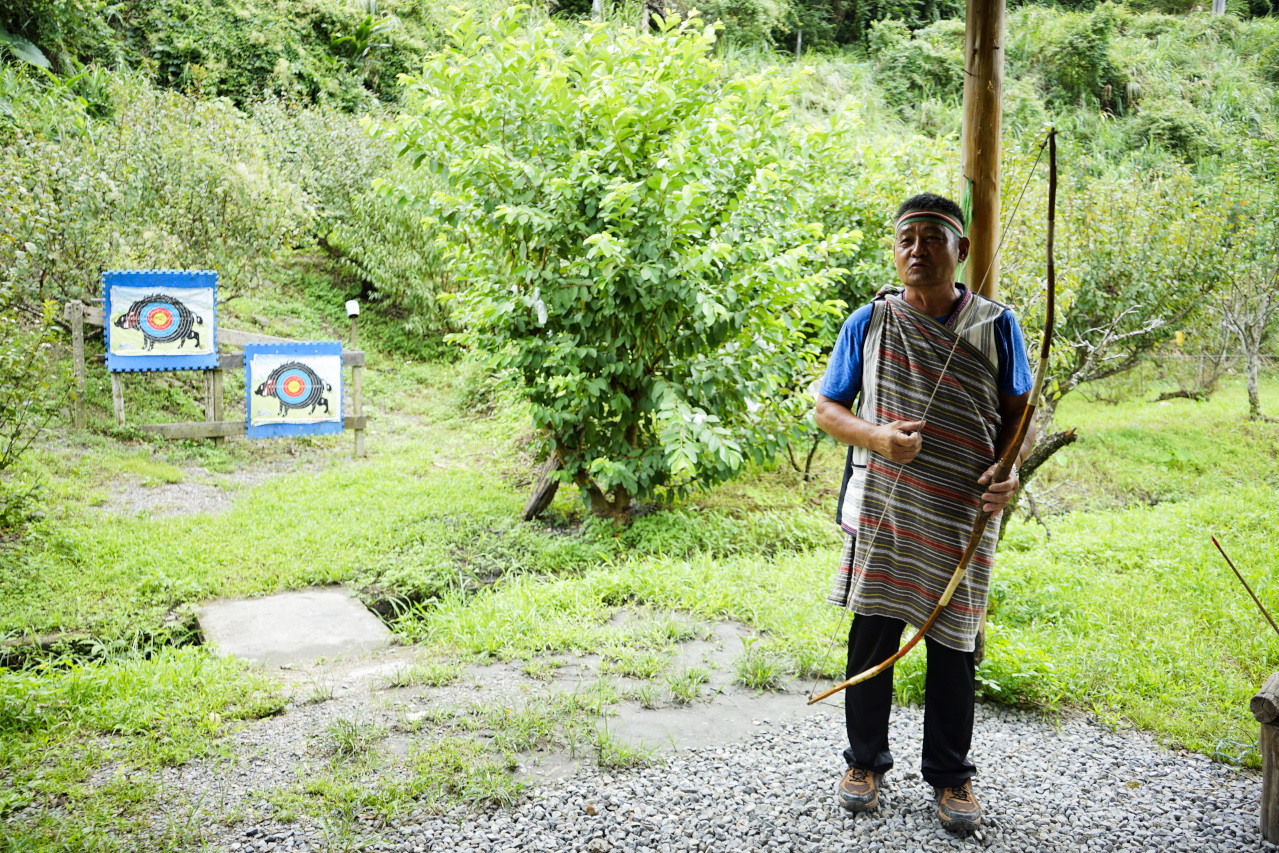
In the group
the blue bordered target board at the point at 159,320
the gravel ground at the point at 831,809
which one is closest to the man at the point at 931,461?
the gravel ground at the point at 831,809

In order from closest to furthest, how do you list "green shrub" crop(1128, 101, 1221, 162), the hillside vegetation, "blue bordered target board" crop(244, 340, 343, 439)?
the hillside vegetation → "blue bordered target board" crop(244, 340, 343, 439) → "green shrub" crop(1128, 101, 1221, 162)

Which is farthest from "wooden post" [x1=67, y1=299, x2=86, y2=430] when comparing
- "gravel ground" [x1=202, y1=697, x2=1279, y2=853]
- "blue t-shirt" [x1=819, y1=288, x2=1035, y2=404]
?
"blue t-shirt" [x1=819, y1=288, x2=1035, y2=404]

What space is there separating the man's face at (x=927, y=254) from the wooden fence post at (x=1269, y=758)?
1.54m

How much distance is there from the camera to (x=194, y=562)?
5270 millimetres

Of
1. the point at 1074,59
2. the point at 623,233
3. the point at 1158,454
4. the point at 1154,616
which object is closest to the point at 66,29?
the point at 623,233

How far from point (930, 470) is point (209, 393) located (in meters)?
8.22

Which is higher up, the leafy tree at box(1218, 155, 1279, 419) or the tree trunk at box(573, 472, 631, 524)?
the leafy tree at box(1218, 155, 1279, 419)

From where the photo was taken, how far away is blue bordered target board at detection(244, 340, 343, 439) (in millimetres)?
8492

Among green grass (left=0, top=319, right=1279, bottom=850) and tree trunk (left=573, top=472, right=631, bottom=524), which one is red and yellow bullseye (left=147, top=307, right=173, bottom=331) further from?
tree trunk (left=573, top=472, right=631, bottom=524)

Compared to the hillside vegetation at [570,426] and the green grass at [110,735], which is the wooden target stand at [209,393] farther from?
the green grass at [110,735]

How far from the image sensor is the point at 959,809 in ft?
8.17

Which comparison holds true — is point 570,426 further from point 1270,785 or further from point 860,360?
point 1270,785

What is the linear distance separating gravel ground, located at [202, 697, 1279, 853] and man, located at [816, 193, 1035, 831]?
15 centimetres

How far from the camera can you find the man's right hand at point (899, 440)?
234 cm
